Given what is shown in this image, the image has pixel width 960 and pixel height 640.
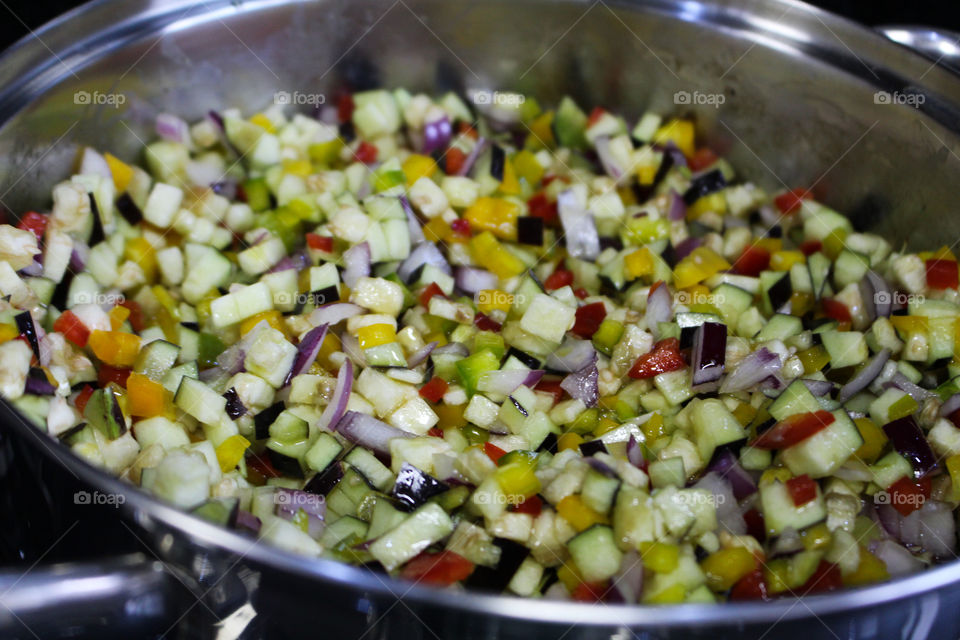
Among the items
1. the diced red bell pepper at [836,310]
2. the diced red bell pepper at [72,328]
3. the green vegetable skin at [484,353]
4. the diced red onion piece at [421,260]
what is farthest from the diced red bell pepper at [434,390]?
the diced red bell pepper at [836,310]

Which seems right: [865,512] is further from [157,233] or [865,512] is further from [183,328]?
[157,233]

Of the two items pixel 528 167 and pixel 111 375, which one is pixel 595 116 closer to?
pixel 528 167

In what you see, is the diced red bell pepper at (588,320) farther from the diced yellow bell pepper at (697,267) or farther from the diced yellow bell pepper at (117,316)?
the diced yellow bell pepper at (117,316)

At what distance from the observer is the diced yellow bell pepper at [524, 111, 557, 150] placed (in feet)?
7.81

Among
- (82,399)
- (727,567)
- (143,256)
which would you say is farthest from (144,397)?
(727,567)

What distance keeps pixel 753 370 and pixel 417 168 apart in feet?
3.24

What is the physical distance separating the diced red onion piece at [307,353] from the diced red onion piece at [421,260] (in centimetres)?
29

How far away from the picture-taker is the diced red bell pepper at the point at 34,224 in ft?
6.06

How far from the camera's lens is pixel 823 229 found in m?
2.11

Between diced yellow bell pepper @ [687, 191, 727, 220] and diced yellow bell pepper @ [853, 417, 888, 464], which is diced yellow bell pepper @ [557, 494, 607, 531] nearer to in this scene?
diced yellow bell pepper @ [853, 417, 888, 464]

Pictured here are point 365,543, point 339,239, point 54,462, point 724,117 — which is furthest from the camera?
point 724,117

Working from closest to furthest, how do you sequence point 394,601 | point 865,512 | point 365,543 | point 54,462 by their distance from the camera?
point 394,601, point 54,462, point 365,543, point 865,512

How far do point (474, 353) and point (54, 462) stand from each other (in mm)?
832

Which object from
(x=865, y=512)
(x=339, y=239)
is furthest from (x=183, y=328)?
(x=865, y=512)
